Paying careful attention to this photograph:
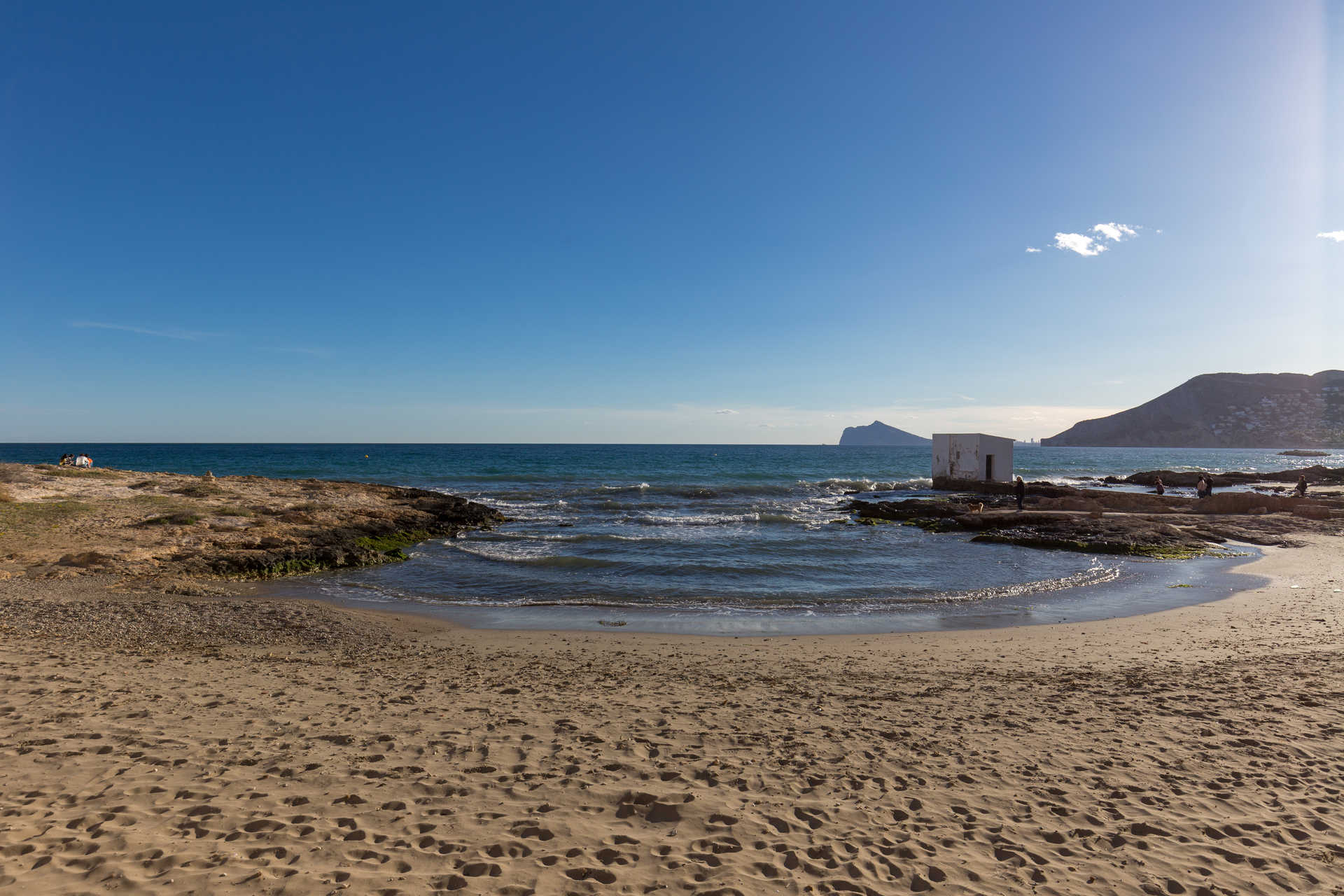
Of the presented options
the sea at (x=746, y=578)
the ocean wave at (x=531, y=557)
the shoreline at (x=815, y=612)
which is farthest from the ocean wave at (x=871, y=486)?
the shoreline at (x=815, y=612)

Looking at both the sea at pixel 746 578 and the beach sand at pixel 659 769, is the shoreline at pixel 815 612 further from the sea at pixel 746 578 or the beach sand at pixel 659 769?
the beach sand at pixel 659 769

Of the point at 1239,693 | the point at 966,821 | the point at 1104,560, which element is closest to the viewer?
the point at 966,821

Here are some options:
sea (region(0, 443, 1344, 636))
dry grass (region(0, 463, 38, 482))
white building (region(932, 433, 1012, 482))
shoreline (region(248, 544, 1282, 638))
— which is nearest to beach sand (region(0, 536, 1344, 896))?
shoreline (region(248, 544, 1282, 638))

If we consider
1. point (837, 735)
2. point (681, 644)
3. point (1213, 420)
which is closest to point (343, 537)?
point (681, 644)

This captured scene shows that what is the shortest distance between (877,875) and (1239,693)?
256 inches

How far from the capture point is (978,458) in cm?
4722

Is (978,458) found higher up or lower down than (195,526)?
higher up

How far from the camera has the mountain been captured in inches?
6407

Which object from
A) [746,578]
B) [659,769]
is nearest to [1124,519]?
[746,578]

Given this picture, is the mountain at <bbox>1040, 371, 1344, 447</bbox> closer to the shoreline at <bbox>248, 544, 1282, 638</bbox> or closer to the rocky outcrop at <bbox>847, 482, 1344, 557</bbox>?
the rocky outcrop at <bbox>847, 482, 1344, 557</bbox>

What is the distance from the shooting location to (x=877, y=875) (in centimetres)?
423

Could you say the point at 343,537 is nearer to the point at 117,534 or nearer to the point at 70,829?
the point at 117,534

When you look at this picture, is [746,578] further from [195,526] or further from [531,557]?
[195,526]

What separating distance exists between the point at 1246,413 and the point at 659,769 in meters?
222
